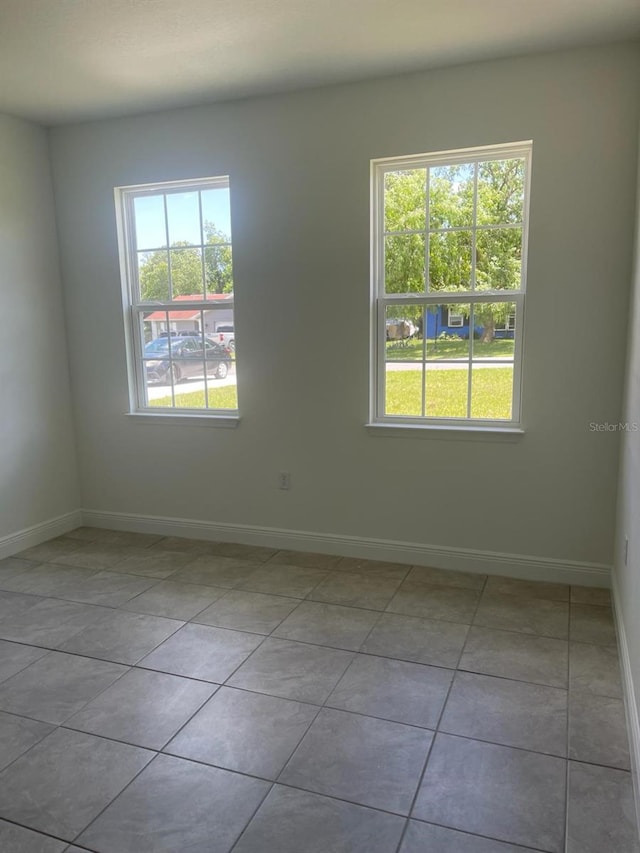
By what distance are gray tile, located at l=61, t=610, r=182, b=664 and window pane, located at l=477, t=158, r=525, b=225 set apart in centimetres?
259

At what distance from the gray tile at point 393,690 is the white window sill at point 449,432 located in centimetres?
130

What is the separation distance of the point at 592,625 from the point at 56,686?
230cm

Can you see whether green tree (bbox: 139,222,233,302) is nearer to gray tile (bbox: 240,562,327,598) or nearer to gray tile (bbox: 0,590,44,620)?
gray tile (bbox: 240,562,327,598)

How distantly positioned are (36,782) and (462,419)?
8.25 feet

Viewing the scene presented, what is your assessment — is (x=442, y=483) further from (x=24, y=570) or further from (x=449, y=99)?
(x=24, y=570)

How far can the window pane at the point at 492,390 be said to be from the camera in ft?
10.6

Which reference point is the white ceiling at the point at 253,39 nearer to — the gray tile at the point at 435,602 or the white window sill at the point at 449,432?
the white window sill at the point at 449,432

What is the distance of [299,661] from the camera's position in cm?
248

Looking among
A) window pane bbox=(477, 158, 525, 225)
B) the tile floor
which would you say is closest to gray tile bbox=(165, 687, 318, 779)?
the tile floor

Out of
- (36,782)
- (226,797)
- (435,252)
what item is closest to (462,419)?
(435,252)

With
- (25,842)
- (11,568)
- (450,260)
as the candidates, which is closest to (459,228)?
(450,260)

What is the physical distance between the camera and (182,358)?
394 cm

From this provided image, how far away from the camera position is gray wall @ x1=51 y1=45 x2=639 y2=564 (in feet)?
9.58

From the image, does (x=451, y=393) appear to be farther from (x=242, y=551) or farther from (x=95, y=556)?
(x=95, y=556)
